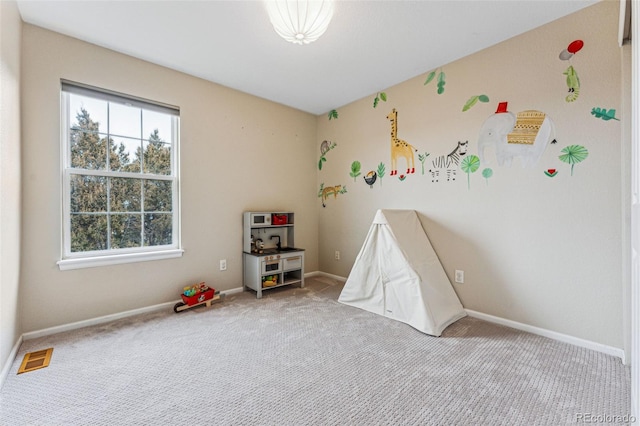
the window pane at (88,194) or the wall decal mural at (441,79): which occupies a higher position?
the wall decal mural at (441,79)

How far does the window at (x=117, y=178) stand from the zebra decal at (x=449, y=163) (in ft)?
8.94

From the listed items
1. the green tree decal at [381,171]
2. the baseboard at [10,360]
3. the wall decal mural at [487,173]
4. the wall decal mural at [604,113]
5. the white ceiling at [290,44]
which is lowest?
the baseboard at [10,360]

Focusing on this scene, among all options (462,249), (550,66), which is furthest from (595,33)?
(462,249)

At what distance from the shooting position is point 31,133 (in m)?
2.12

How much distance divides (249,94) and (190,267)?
7.21 ft

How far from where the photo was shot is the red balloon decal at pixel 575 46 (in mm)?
2000

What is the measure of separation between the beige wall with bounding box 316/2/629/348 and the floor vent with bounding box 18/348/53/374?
3265mm

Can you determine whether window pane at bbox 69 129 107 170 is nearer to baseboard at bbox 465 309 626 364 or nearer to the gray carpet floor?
the gray carpet floor

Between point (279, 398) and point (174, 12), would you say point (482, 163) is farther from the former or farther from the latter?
point (174, 12)

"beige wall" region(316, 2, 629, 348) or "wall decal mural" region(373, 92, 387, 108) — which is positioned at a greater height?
"wall decal mural" region(373, 92, 387, 108)

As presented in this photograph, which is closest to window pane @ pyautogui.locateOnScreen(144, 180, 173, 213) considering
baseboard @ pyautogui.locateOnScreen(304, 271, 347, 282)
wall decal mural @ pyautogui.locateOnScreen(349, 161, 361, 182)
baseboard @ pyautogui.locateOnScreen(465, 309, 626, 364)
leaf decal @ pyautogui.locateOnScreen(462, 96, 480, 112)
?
baseboard @ pyautogui.locateOnScreen(304, 271, 347, 282)

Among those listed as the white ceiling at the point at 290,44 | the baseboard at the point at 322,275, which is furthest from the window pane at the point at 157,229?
the baseboard at the point at 322,275

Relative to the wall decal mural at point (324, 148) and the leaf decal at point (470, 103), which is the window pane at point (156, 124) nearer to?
the wall decal mural at point (324, 148)

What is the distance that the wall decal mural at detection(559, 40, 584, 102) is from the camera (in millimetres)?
2018
